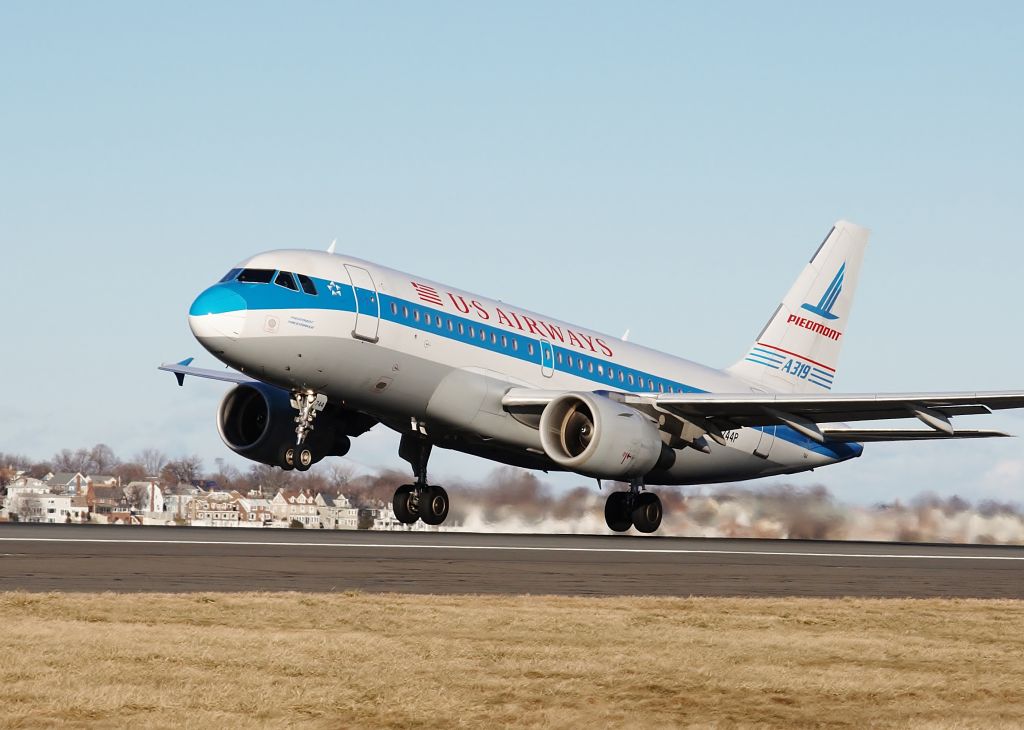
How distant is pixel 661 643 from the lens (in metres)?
11.9

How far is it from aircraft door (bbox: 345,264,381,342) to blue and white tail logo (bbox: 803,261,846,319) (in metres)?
17.8

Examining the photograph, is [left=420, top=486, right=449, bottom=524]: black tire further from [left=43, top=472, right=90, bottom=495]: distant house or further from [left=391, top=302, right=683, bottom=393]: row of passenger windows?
[left=43, top=472, right=90, bottom=495]: distant house

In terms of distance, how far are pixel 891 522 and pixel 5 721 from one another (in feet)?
110

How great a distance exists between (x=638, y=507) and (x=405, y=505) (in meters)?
5.95

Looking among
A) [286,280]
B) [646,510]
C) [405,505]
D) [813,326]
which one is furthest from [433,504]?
[813,326]

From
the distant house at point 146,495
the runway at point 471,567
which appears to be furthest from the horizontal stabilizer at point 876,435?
the distant house at point 146,495

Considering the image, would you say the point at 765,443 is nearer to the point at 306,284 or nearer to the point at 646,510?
the point at 646,510

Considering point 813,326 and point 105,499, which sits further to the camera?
point 105,499

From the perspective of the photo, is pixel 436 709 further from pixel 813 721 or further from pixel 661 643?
pixel 661 643

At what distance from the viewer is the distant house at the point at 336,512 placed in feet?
138

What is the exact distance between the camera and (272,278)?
91.7 ft

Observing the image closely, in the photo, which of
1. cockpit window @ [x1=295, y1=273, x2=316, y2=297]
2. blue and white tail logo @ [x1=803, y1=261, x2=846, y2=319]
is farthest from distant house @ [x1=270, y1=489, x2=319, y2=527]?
blue and white tail logo @ [x1=803, y1=261, x2=846, y2=319]

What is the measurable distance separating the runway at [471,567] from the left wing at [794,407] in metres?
3.41

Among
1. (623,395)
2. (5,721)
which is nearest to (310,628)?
(5,721)
